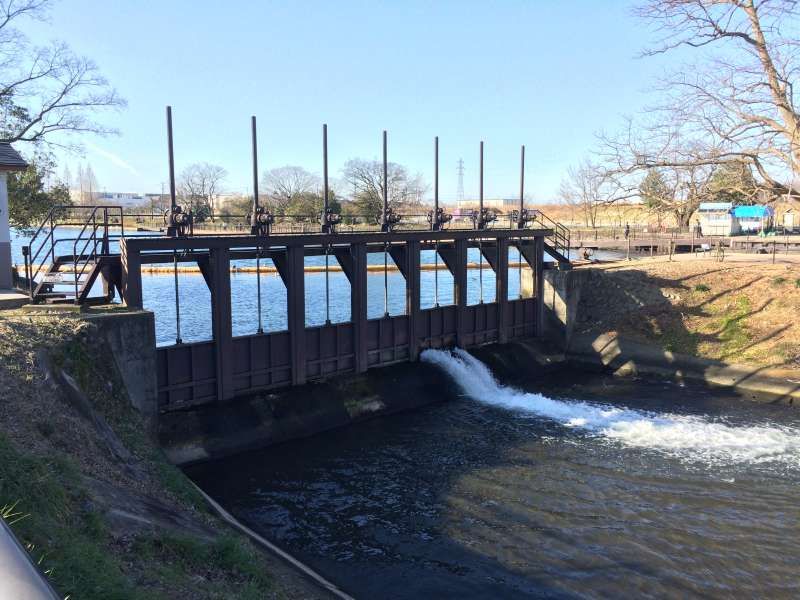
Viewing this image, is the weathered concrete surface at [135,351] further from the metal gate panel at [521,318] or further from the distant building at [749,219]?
the distant building at [749,219]

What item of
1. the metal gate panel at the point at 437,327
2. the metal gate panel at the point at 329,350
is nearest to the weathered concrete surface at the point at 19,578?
the metal gate panel at the point at 329,350

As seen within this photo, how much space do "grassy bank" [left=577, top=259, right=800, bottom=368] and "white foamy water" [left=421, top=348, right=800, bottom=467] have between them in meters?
7.64

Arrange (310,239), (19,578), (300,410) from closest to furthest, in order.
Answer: (19,578) → (300,410) → (310,239)

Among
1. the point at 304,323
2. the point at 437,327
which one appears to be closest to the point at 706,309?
the point at 437,327

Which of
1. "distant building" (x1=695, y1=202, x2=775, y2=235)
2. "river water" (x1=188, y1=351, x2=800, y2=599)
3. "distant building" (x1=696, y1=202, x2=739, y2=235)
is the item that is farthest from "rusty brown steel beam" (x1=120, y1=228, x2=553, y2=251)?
"distant building" (x1=695, y1=202, x2=775, y2=235)

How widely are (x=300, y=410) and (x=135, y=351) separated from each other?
19.3 feet

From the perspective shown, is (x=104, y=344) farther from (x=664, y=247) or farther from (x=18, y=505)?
(x=664, y=247)

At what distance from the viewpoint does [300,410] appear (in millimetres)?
19984

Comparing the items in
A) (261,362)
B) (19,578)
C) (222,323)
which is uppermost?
(19,578)

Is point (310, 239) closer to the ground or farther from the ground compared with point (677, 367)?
farther from the ground

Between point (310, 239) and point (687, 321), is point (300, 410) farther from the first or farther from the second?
point (687, 321)

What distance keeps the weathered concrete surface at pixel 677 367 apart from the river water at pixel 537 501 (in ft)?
8.25

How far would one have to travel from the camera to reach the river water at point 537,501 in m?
12.1

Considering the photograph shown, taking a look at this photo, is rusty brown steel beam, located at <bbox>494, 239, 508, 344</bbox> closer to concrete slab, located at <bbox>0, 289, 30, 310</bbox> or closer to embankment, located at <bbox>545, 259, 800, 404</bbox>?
embankment, located at <bbox>545, 259, 800, 404</bbox>
